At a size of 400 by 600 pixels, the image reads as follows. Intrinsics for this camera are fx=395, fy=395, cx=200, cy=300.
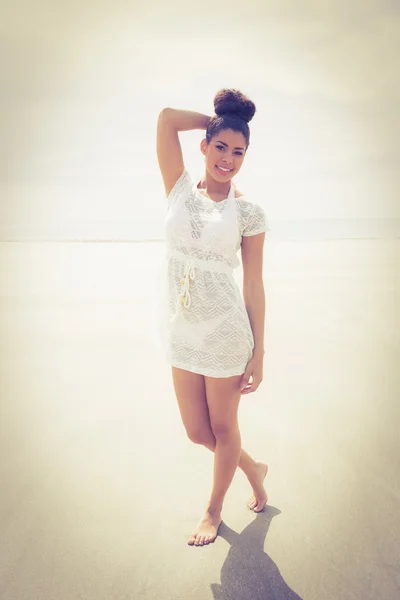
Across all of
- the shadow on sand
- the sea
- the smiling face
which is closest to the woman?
the smiling face

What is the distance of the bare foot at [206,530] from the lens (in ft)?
6.59

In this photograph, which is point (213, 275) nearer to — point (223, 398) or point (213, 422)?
point (223, 398)

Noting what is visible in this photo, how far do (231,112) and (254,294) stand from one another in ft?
2.84

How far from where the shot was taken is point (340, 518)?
2158mm

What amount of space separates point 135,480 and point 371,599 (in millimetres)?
1374

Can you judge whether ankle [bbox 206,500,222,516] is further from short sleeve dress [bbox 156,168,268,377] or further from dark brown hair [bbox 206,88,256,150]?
dark brown hair [bbox 206,88,256,150]

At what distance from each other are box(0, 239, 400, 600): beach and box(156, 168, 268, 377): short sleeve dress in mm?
935

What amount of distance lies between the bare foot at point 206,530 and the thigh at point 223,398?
52 centimetres

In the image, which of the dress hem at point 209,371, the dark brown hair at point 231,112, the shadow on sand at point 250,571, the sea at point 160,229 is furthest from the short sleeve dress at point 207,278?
the sea at point 160,229

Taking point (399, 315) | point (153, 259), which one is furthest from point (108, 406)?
point (153, 259)

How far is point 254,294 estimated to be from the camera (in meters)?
1.93

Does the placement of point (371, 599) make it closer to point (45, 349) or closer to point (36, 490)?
point (36, 490)

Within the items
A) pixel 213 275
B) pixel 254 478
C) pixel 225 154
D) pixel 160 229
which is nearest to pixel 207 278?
pixel 213 275

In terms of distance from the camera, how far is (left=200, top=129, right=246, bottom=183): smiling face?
1839 mm
